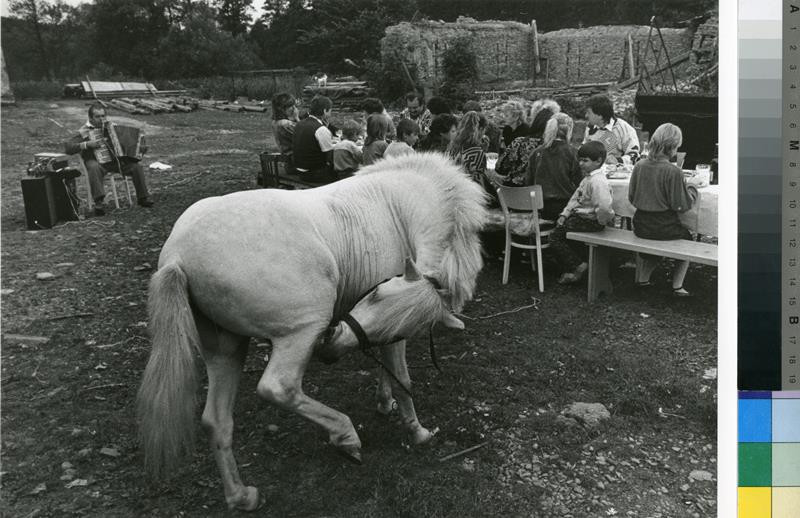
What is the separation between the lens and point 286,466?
2.38m

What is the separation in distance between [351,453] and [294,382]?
37 centimetres

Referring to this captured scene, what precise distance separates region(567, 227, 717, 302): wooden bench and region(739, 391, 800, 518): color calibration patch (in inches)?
51.1

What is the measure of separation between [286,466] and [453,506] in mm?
Result: 706

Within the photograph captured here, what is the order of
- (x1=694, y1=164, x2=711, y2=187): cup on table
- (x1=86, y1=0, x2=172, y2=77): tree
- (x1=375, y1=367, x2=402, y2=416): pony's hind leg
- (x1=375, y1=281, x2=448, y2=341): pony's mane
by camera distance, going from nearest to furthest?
(x1=375, y1=281, x2=448, y2=341): pony's mane → (x1=86, y1=0, x2=172, y2=77): tree → (x1=375, y1=367, x2=402, y2=416): pony's hind leg → (x1=694, y1=164, x2=711, y2=187): cup on table

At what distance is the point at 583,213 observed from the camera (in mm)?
4047

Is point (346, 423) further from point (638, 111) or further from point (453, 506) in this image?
point (638, 111)

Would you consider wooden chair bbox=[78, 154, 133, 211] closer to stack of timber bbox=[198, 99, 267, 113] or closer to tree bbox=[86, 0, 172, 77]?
stack of timber bbox=[198, 99, 267, 113]

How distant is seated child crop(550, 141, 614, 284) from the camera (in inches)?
158

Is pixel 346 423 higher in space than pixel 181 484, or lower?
higher

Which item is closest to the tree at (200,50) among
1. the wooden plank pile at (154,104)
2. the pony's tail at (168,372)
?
the wooden plank pile at (154,104)

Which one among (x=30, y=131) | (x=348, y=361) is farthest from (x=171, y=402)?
(x=30, y=131)

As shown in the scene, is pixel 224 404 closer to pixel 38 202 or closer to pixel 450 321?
pixel 450 321

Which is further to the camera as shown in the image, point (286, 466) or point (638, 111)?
point (638, 111)

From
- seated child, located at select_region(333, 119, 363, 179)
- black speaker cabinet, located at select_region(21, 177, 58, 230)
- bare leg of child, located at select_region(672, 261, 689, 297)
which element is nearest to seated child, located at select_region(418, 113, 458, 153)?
seated child, located at select_region(333, 119, 363, 179)
